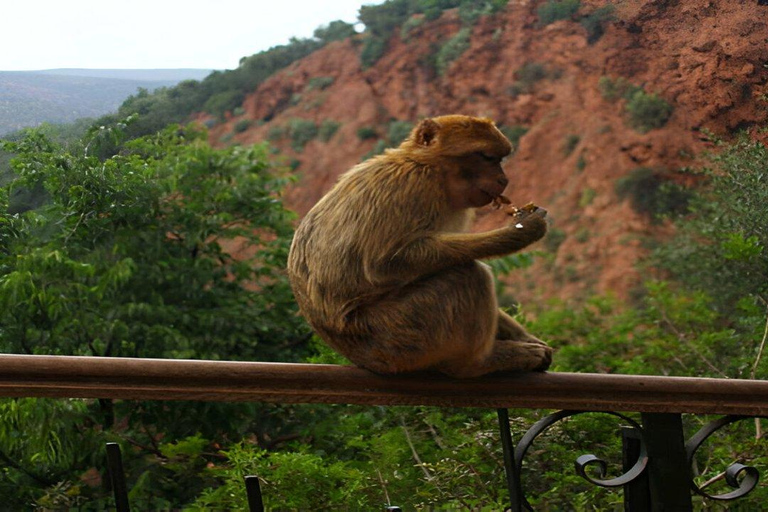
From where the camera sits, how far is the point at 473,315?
79.8 inches

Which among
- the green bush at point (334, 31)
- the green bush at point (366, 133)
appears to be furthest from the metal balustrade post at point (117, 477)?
the green bush at point (366, 133)

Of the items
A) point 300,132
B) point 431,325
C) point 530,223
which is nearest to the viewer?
point 431,325

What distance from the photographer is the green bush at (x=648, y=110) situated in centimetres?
511

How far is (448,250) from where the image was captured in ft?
6.72

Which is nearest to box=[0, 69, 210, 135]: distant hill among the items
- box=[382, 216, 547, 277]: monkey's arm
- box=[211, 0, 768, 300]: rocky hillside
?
box=[382, 216, 547, 277]: monkey's arm

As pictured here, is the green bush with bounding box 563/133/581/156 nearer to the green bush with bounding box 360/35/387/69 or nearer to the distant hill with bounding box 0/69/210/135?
the green bush with bounding box 360/35/387/69

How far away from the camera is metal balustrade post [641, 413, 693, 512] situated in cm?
152

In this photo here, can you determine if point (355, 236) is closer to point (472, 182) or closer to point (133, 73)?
point (472, 182)

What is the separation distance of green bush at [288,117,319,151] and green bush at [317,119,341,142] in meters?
0.35

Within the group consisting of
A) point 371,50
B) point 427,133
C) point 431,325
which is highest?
point 371,50

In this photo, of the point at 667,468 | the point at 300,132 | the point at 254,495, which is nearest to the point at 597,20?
the point at 667,468

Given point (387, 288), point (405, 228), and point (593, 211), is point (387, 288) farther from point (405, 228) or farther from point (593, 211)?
point (593, 211)

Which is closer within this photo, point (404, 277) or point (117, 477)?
point (117, 477)

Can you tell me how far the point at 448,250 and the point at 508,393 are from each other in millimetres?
545
